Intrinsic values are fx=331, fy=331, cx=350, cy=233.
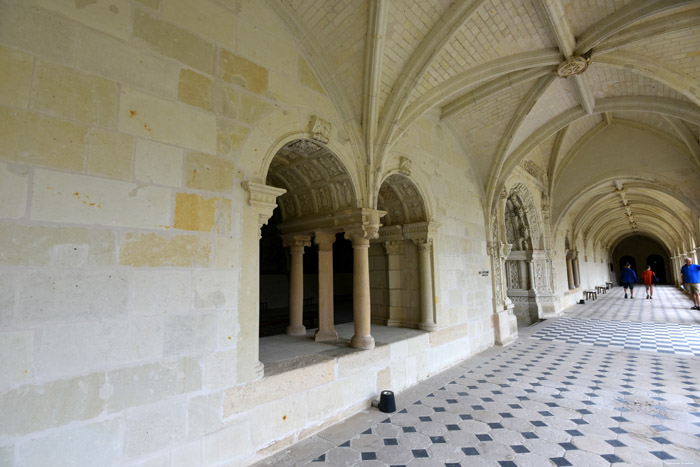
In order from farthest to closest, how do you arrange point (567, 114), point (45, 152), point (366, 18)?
1. point (567, 114)
2. point (366, 18)
3. point (45, 152)

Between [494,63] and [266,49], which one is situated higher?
[494,63]

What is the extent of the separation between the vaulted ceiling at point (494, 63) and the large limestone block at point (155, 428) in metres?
3.33

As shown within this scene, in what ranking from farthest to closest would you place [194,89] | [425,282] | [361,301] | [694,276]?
[694,276] → [425,282] → [361,301] → [194,89]

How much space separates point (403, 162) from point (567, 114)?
13.4 ft

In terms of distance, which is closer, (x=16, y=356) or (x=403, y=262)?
(x=16, y=356)

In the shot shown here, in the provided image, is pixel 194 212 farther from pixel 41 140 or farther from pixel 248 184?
pixel 41 140

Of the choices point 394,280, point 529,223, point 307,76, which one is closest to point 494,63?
point 307,76

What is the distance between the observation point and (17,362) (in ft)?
6.24

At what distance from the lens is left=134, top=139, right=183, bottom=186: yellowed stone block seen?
2447mm

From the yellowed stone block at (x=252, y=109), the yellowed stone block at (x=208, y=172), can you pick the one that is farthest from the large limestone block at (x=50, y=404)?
the yellowed stone block at (x=252, y=109)

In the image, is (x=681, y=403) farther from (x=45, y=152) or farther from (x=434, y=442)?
(x=45, y=152)

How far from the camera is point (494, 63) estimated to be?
464 cm

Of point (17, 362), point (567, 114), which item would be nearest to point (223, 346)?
point (17, 362)

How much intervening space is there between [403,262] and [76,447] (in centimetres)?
470
